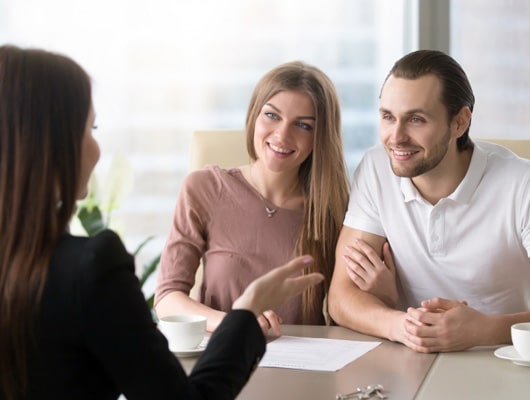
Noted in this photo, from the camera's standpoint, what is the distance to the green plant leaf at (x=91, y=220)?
3684 millimetres

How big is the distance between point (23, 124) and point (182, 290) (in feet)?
4.54

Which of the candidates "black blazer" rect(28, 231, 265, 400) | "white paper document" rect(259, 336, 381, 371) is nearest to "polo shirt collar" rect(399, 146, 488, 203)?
"white paper document" rect(259, 336, 381, 371)

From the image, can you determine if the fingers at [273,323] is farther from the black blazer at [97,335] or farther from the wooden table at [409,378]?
the black blazer at [97,335]

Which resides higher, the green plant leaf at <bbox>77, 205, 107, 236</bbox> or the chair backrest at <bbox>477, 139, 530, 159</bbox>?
the chair backrest at <bbox>477, 139, 530, 159</bbox>

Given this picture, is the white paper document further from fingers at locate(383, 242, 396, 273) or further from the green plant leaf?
the green plant leaf

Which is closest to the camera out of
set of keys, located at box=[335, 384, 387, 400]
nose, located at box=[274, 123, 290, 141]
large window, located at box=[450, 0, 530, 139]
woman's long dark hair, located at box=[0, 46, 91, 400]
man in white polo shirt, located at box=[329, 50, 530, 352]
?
woman's long dark hair, located at box=[0, 46, 91, 400]

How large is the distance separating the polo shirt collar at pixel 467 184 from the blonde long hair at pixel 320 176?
7.9 inches

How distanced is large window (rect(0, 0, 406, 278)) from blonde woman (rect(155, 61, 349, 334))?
1.44 m

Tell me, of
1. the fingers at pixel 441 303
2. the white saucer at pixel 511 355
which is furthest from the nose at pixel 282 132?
the white saucer at pixel 511 355

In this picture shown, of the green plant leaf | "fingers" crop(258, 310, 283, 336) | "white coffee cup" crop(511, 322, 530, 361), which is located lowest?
the green plant leaf

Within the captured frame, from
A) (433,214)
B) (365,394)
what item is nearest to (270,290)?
(365,394)

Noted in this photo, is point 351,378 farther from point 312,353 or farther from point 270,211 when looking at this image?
point 270,211

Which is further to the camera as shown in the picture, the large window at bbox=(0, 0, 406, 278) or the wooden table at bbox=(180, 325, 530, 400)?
the large window at bbox=(0, 0, 406, 278)

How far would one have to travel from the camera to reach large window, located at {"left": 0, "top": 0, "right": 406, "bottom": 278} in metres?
3.96
